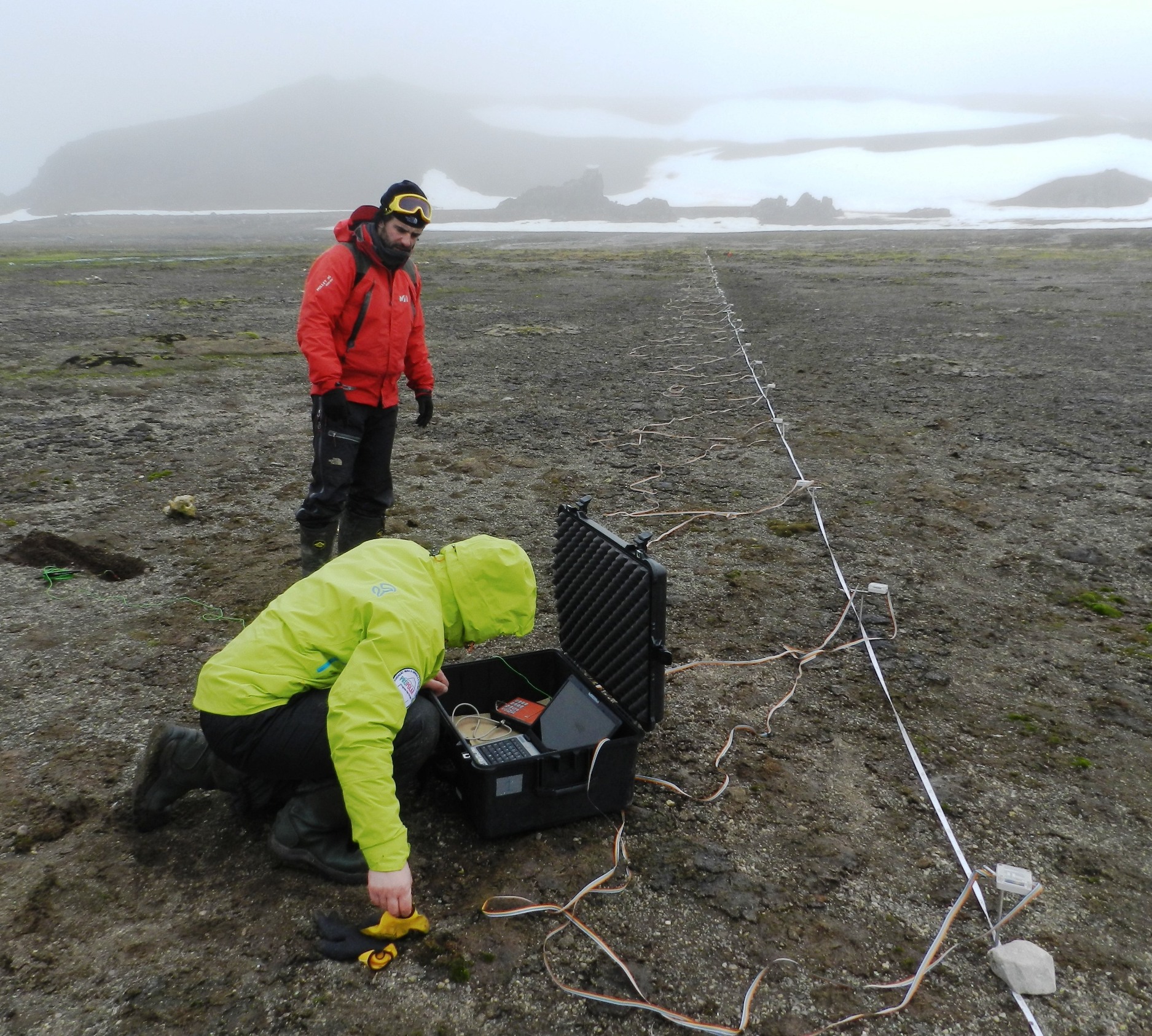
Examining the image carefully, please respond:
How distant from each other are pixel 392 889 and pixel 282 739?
53 centimetres

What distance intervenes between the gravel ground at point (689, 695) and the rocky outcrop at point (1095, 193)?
108 m

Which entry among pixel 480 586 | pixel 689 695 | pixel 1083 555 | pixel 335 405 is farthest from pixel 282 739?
pixel 1083 555

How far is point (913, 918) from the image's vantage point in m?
2.36

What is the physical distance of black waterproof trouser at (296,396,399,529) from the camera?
12.9ft

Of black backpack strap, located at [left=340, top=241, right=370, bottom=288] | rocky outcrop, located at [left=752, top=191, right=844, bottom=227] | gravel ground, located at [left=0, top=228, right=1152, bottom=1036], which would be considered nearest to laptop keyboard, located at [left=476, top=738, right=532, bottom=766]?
gravel ground, located at [left=0, top=228, right=1152, bottom=1036]

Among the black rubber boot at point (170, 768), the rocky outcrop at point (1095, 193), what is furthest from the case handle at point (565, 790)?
the rocky outcrop at point (1095, 193)

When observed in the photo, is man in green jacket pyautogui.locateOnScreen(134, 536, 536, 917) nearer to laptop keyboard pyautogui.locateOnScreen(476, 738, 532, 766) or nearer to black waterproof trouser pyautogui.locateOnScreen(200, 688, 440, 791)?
black waterproof trouser pyautogui.locateOnScreen(200, 688, 440, 791)

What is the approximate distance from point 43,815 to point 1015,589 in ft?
14.4

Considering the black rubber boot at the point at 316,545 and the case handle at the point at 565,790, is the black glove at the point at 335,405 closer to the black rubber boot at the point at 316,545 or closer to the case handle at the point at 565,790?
the black rubber boot at the point at 316,545

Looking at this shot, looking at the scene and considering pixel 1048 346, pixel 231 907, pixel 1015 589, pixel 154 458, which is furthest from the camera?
pixel 1048 346

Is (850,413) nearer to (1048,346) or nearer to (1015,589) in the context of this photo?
(1015,589)

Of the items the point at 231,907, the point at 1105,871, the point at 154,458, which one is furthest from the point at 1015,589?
the point at 154,458

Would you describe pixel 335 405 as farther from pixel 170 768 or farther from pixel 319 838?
pixel 319 838

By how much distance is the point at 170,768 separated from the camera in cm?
255
